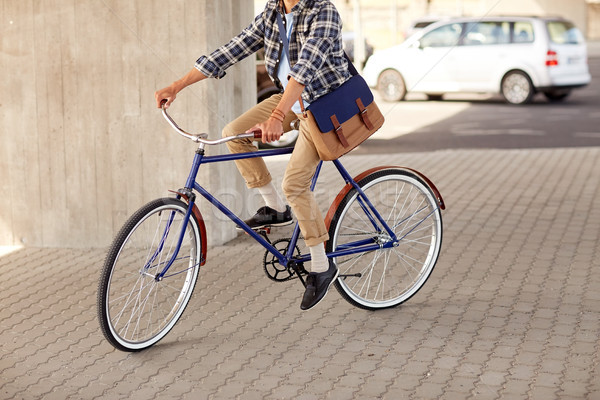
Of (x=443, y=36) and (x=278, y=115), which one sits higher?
(x=278, y=115)

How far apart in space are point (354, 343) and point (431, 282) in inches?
49.6

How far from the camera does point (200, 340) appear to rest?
4.82 metres

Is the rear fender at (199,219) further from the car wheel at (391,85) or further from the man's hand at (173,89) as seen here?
the car wheel at (391,85)

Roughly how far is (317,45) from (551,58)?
48.1ft

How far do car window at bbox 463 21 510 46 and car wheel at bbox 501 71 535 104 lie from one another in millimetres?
723

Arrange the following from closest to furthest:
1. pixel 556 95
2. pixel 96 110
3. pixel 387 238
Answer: pixel 387 238
pixel 96 110
pixel 556 95

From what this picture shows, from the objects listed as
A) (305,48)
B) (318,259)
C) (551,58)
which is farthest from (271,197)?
(551,58)

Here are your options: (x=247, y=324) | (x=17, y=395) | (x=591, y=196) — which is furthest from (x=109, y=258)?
(x=591, y=196)

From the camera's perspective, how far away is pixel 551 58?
18188mm

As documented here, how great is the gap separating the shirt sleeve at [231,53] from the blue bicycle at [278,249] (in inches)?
17.1

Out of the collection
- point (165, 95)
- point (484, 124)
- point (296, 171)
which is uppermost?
point (165, 95)

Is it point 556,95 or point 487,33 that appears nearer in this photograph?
point 487,33

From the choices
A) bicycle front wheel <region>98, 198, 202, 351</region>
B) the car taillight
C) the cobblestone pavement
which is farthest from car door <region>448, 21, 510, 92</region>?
bicycle front wheel <region>98, 198, 202, 351</region>

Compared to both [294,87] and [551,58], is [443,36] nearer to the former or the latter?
[551,58]
